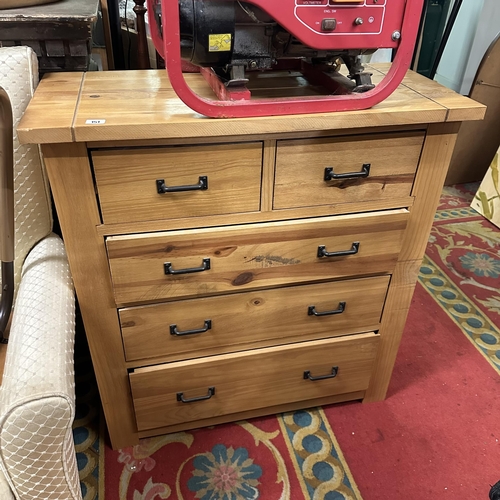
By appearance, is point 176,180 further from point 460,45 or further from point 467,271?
point 460,45

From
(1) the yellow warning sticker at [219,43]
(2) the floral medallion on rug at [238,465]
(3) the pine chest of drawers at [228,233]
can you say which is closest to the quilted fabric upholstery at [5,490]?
(3) the pine chest of drawers at [228,233]

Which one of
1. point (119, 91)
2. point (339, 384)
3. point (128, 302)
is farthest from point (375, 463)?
point (119, 91)

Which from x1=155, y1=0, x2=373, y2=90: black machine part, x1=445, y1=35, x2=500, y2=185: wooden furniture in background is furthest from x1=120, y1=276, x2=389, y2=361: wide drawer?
x1=445, y1=35, x2=500, y2=185: wooden furniture in background

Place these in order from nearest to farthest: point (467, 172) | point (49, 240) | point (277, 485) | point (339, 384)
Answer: point (49, 240), point (277, 485), point (339, 384), point (467, 172)

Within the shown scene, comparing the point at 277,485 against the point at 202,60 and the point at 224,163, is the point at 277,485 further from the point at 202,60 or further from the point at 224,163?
the point at 202,60

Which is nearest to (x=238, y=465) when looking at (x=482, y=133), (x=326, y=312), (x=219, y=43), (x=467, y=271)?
(x=326, y=312)

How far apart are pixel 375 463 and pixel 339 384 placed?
0.22m

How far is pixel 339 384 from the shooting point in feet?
4.39

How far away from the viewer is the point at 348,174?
3.22 ft

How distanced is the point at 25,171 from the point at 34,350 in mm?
418

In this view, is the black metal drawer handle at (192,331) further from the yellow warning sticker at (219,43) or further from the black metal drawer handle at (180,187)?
the yellow warning sticker at (219,43)

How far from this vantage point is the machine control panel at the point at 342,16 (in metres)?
0.82

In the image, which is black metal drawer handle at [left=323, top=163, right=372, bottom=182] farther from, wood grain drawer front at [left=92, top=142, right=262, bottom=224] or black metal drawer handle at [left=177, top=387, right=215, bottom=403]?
black metal drawer handle at [left=177, top=387, right=215, bottom=403]

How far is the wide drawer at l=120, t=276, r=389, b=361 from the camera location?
108 centimetres
